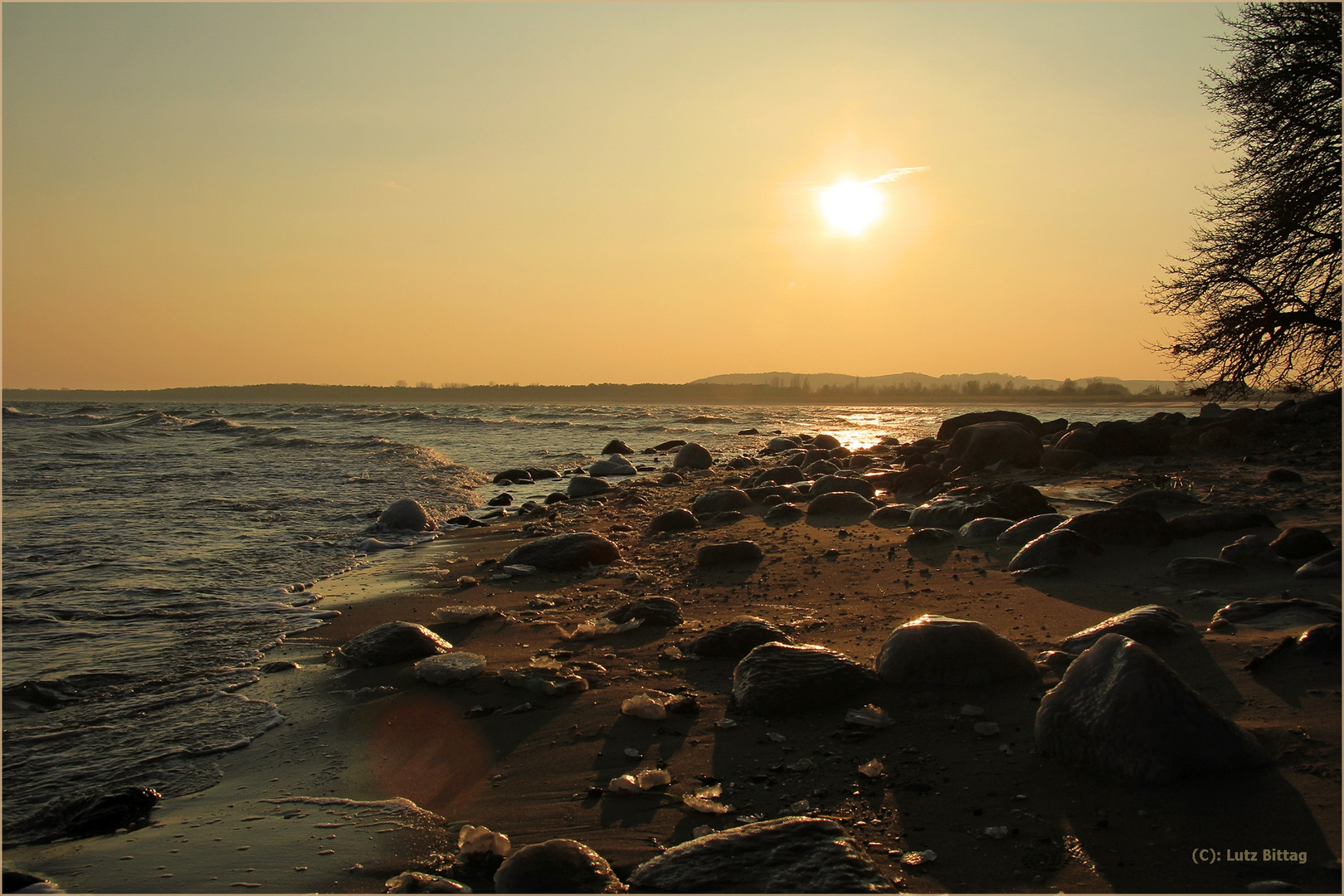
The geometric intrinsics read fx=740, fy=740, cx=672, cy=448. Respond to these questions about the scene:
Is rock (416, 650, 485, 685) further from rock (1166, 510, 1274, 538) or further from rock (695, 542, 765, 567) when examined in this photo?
rock (1166, 510, 1274, 538)

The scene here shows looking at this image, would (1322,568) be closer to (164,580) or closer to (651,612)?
(651,612)

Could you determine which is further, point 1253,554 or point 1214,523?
point 1214,523

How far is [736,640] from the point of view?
3863 millimetres

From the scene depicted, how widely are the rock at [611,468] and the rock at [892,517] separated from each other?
7.62m

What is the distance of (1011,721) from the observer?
9.12ft

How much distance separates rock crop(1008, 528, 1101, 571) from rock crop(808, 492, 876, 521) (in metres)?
2.82

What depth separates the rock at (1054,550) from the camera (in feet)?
16.1

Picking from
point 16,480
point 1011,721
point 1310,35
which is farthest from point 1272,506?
point 16,480

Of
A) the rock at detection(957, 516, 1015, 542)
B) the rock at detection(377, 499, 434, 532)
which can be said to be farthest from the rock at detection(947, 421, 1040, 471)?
the rock at detection(377, 499, 434, 532)

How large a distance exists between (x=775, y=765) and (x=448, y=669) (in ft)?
6.22

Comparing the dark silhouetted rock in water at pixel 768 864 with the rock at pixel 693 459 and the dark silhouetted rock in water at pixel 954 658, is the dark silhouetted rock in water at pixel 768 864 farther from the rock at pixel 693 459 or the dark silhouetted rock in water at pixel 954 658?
the rock at pixel 693 459

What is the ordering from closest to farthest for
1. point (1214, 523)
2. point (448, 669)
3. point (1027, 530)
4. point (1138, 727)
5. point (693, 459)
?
point (1138, 727) → point (448, 669) → point (1214, 523) → point (1027, 530) → point (693, 459)

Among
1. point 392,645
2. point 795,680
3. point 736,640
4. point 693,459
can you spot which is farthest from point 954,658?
point 693,459

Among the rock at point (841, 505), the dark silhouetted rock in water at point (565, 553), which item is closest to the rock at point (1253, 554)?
the rock at point (841, 505)
